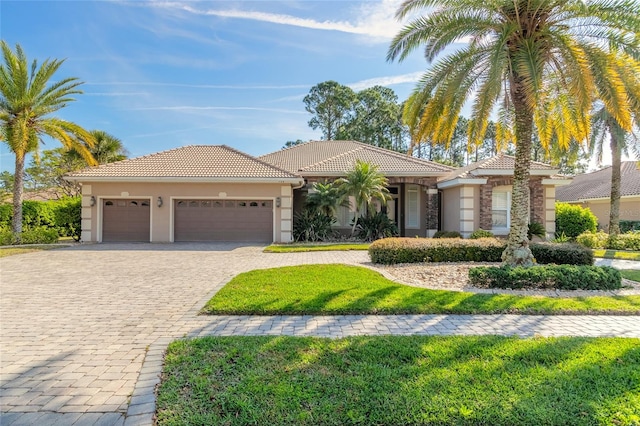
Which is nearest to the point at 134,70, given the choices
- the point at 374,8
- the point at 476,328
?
the point at 374,8

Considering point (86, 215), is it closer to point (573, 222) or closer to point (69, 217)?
point (69, 217)

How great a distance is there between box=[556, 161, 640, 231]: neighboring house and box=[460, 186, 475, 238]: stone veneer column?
14042 millimetres

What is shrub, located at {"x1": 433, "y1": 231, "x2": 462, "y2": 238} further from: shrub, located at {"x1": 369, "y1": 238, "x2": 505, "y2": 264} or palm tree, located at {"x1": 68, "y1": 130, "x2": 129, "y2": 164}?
palm tree, located at {"x1": 68, "y1": 130, "x2": 129, "y2": 164}

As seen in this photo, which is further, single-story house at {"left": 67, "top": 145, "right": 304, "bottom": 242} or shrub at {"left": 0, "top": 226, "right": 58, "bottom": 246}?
single-story house at {"left": 67, "top": 145, "right": 304, "bottom": 242}

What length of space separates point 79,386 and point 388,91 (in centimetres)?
4534

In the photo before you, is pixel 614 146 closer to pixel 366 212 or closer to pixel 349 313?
pixel 366 212

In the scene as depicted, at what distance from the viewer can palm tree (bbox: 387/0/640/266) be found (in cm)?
783

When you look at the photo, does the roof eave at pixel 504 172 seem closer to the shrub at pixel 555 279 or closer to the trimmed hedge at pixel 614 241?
the trimmed hedge at pixel 614 241

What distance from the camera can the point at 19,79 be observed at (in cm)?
1623

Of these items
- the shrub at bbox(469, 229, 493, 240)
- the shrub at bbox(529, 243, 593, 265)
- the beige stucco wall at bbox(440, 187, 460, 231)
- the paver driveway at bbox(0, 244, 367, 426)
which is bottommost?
the paver driveway at bbox(0, 244, 367, 426)

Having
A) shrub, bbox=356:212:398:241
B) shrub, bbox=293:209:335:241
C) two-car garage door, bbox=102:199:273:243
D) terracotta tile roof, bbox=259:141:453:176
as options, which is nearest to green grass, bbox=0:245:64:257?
two-car garage door, bbox=102:199:273:243

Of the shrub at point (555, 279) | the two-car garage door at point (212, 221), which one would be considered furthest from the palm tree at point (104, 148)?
the shrub at point (555, 279)

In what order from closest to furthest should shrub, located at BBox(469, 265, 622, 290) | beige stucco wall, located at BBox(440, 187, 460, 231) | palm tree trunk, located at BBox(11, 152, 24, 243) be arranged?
shrub, located at BBox(469, 265, 622, 290) < palm tree trunk, located at BBox(11, 152, 24, 243) < beige stucco wall, located at BBox(440, 187, 460, 231)

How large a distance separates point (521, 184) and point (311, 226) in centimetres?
1066
